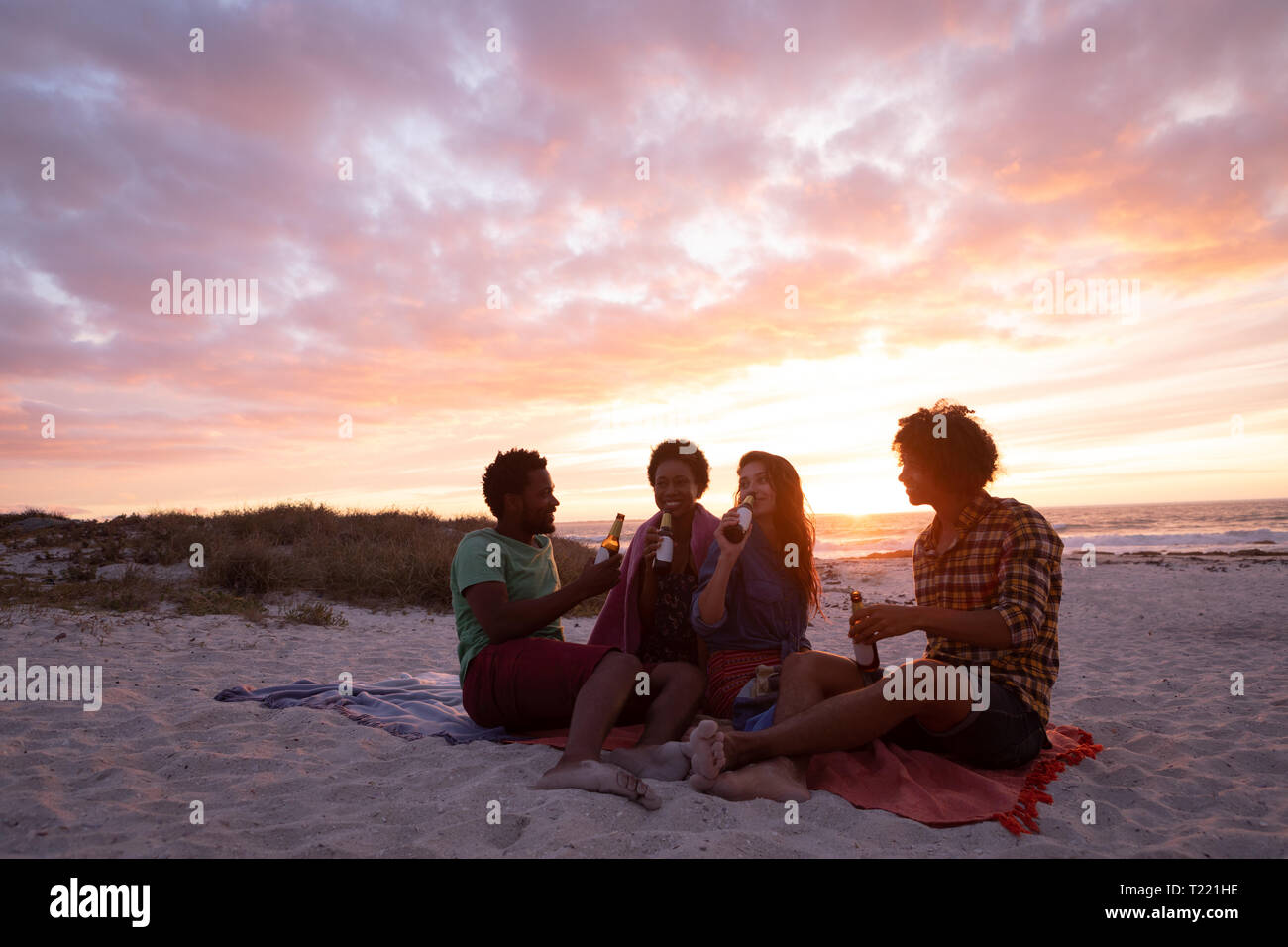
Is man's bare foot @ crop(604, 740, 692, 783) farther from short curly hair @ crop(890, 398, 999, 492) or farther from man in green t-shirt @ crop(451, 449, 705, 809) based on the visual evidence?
short curly hair @ crop(890, 398, 999, 492)

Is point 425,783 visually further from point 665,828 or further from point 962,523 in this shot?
point 962,523

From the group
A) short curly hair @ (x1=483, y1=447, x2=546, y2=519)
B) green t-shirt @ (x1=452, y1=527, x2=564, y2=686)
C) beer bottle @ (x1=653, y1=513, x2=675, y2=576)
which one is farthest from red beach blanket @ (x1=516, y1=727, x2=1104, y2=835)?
short curly hair @ (x1=483, y1=447, x2=546, y2=519)

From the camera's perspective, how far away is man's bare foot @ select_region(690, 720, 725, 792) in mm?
3215

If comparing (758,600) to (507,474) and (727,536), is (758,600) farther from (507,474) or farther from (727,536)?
(507,474)

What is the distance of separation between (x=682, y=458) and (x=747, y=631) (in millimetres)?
1180

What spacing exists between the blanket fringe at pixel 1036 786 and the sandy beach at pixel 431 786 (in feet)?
0.15

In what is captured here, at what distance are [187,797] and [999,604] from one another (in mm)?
3772

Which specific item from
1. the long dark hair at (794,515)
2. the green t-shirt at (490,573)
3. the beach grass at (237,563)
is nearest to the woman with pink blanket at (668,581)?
the long dark hair at (794,515)

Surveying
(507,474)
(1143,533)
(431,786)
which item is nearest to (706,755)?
(431,786)

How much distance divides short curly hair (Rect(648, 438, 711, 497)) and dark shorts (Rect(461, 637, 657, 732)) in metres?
1.28

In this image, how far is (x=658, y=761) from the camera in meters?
3.60

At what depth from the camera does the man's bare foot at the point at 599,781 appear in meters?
3.12
